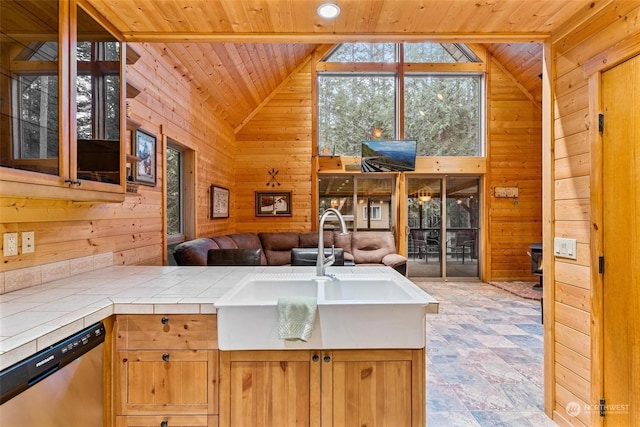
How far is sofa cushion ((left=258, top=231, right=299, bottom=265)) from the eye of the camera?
17.4 feet

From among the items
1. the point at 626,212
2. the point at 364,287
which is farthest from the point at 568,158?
the point at 364,287

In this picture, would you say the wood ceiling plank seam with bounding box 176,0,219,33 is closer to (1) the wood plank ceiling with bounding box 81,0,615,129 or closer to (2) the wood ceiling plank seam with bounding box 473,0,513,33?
(1) the wood plank ceiling with bounding box 81,0,615,129

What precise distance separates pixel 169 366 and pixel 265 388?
44 centimetres

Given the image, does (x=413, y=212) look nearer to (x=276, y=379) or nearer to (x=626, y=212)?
(x=626, y=212)

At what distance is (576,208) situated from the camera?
5.84 feet

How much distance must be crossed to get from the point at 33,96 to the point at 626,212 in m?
2.78

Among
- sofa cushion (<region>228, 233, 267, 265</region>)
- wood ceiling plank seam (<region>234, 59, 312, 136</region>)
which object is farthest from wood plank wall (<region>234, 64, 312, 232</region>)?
sofa cushion (<region>228, 233, 267, 265</region>)

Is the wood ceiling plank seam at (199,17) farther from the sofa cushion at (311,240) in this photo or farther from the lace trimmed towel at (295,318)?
the sofa cushion at (311,240)

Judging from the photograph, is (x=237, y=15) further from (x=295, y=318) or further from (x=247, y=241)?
(x=247, y=241)

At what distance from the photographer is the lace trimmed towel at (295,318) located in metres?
1.28

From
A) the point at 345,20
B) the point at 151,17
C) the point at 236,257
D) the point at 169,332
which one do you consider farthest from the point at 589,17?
the point at 236,257

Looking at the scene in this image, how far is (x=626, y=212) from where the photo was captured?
1.52 metres

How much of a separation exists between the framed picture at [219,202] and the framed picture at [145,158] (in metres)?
1.62

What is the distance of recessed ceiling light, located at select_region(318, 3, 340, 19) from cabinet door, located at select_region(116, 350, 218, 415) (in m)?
1.85
